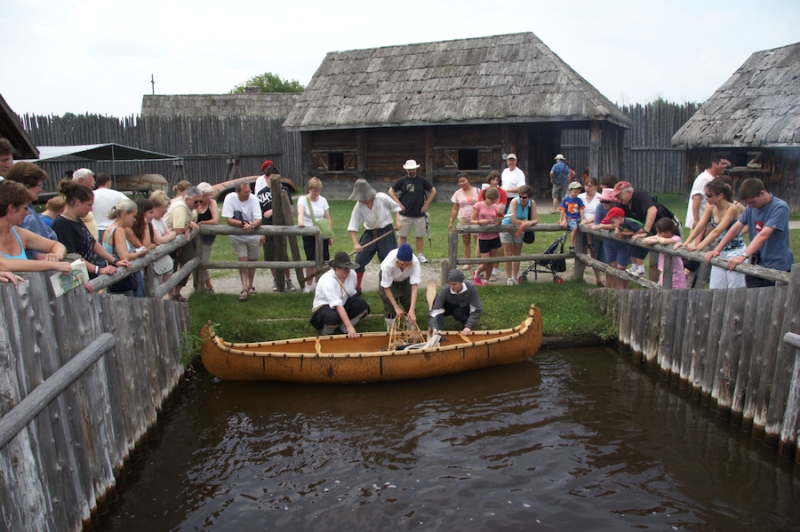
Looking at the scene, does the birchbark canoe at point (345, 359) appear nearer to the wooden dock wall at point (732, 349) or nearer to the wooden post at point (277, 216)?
the wooden dock wall at point (732, 349)

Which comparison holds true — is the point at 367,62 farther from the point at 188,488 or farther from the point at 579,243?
the point at 188,488

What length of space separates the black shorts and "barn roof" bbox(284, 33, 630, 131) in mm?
10166

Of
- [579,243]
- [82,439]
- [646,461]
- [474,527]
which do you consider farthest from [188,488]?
[579,243]

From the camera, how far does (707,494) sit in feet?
18.8

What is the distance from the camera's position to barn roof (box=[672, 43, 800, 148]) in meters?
17.4

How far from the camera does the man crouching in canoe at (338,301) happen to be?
28.6 feet

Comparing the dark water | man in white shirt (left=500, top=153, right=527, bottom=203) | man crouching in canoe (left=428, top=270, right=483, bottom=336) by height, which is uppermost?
man in white shirt (left=500, top=153, right=527, bottom=203)

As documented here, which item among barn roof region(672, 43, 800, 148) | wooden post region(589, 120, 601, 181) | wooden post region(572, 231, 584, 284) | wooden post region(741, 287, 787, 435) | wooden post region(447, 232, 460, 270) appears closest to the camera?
wooden post region(741, 287, 787, 435)

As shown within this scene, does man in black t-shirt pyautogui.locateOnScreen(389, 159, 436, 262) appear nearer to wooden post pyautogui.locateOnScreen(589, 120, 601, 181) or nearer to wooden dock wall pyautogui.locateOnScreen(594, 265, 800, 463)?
wooden dock wall pyautogui.locateOnScreen(594, 265, 800, 463)

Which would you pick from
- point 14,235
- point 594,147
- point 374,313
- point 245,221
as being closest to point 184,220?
point 245,221

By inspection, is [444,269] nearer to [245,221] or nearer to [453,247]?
[453,247]

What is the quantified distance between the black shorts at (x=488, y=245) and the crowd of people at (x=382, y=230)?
19mm

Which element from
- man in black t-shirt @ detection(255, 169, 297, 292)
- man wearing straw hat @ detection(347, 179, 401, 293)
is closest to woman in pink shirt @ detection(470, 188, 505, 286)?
man wearing straw hat @ detection(347, 179, 401, 293)

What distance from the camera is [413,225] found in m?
11.8
